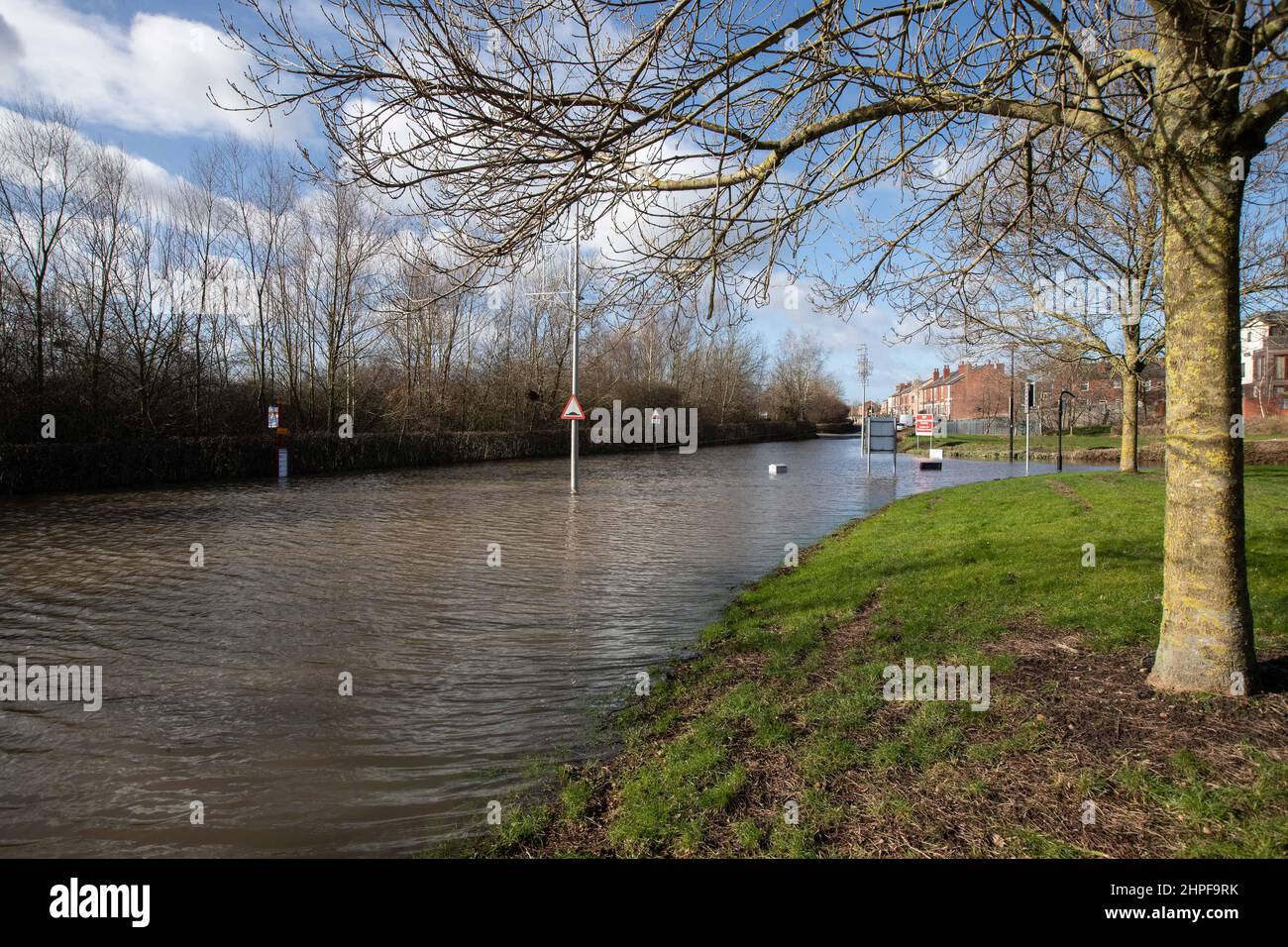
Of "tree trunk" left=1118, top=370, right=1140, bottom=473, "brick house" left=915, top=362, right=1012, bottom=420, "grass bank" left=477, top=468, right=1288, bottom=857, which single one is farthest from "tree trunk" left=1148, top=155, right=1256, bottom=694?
"brick house" left=915, top=362, right=1012, bottom=420

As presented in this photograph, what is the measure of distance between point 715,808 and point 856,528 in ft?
35.3

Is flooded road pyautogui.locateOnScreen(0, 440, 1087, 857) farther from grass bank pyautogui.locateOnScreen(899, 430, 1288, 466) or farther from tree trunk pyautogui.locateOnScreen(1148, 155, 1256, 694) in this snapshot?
grass bank pyautogui.locateOnScreen(899, 430, 1288, 466)

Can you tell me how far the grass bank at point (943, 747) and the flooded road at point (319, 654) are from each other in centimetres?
69

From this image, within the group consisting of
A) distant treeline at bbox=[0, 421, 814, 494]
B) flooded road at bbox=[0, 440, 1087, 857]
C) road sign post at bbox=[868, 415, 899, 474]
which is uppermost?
road sign post at bbox=[868, 415, 899, 474]

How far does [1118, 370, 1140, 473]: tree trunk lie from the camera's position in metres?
19.2

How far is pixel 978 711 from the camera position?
174 inches

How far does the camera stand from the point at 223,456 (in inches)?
940

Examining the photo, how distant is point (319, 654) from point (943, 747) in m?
5.21

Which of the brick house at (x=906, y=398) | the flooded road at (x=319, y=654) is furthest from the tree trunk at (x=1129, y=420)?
the brick house at (x=906, y=398)

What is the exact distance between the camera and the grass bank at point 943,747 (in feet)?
10.5

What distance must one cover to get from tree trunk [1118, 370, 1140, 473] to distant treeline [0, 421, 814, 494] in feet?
85.9

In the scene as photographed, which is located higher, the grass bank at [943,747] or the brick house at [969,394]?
the brick house at [969,394]

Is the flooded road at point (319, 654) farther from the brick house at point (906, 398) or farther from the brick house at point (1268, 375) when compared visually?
the brick house at point (906, 398)
